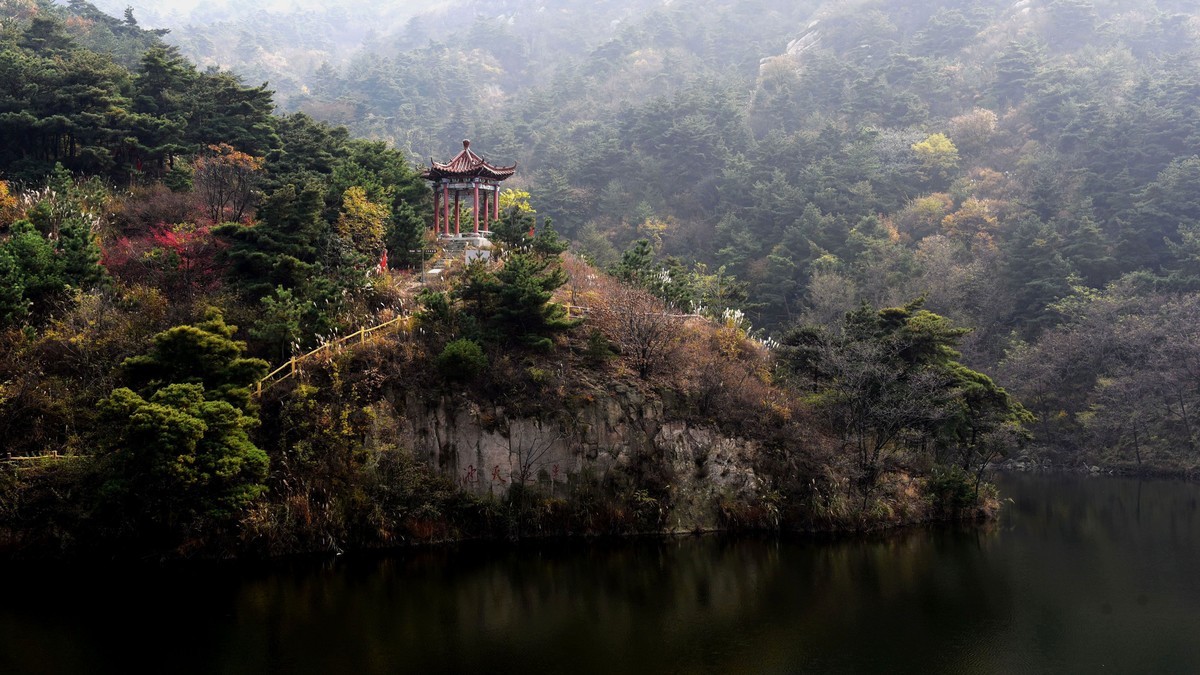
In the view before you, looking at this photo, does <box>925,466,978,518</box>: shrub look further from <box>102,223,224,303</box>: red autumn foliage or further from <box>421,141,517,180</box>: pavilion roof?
<box>102,223,224,303</box>: red autumn foliage

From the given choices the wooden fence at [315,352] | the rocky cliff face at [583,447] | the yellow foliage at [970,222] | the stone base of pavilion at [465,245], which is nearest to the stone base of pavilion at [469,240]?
the stone base of pavilion at [465,245]

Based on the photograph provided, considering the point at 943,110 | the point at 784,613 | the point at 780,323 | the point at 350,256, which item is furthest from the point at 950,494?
the point at 943,110

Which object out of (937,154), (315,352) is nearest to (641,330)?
(315,352)

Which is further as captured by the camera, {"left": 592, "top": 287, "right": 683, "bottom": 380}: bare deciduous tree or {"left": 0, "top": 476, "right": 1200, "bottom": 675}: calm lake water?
{"left": 592, "top": 287, "right": 683, "bottom": 380}: bare deciduous tree

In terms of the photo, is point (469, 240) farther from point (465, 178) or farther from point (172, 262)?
point (172, 262)

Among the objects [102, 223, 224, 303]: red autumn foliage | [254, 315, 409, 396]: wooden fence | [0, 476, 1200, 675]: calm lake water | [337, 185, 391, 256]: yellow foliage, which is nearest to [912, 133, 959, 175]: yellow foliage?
[0, 476, 1200, 675]: calm lake water

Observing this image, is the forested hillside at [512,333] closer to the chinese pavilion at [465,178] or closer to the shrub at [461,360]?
the shrub at [461,360]
